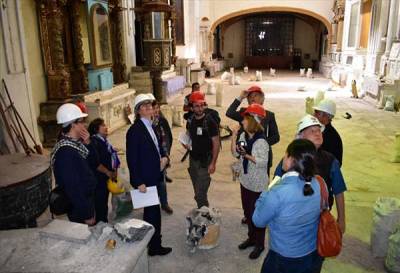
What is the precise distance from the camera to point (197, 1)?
19.4m

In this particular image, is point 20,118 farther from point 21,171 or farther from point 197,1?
point 197,1

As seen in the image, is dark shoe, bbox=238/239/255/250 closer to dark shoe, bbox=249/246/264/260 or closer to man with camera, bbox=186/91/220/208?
dark shoe, bbox=249/246/264/260

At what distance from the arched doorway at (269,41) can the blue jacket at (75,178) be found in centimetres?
2593

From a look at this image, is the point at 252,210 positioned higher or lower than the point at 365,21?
lower

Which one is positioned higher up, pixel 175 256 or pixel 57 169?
pixel 57 169

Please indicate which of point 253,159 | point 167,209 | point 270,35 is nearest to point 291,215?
point 253,159

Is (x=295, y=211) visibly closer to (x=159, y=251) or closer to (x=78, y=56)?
(x=159, y=251)

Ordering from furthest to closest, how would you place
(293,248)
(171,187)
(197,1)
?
(197,1) < (171,187) < (293,248)

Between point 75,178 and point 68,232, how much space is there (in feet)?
1.33

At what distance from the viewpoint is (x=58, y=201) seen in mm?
2621

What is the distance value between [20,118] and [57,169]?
120 inches

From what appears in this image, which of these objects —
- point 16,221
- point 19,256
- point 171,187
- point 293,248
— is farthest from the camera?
point 171,187

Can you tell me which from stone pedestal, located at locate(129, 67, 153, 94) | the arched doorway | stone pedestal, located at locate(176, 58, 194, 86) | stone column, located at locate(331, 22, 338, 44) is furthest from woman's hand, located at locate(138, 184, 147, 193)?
the arched doorway

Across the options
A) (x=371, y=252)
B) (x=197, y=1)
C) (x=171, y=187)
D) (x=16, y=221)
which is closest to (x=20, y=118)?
(x=16, y=221)
